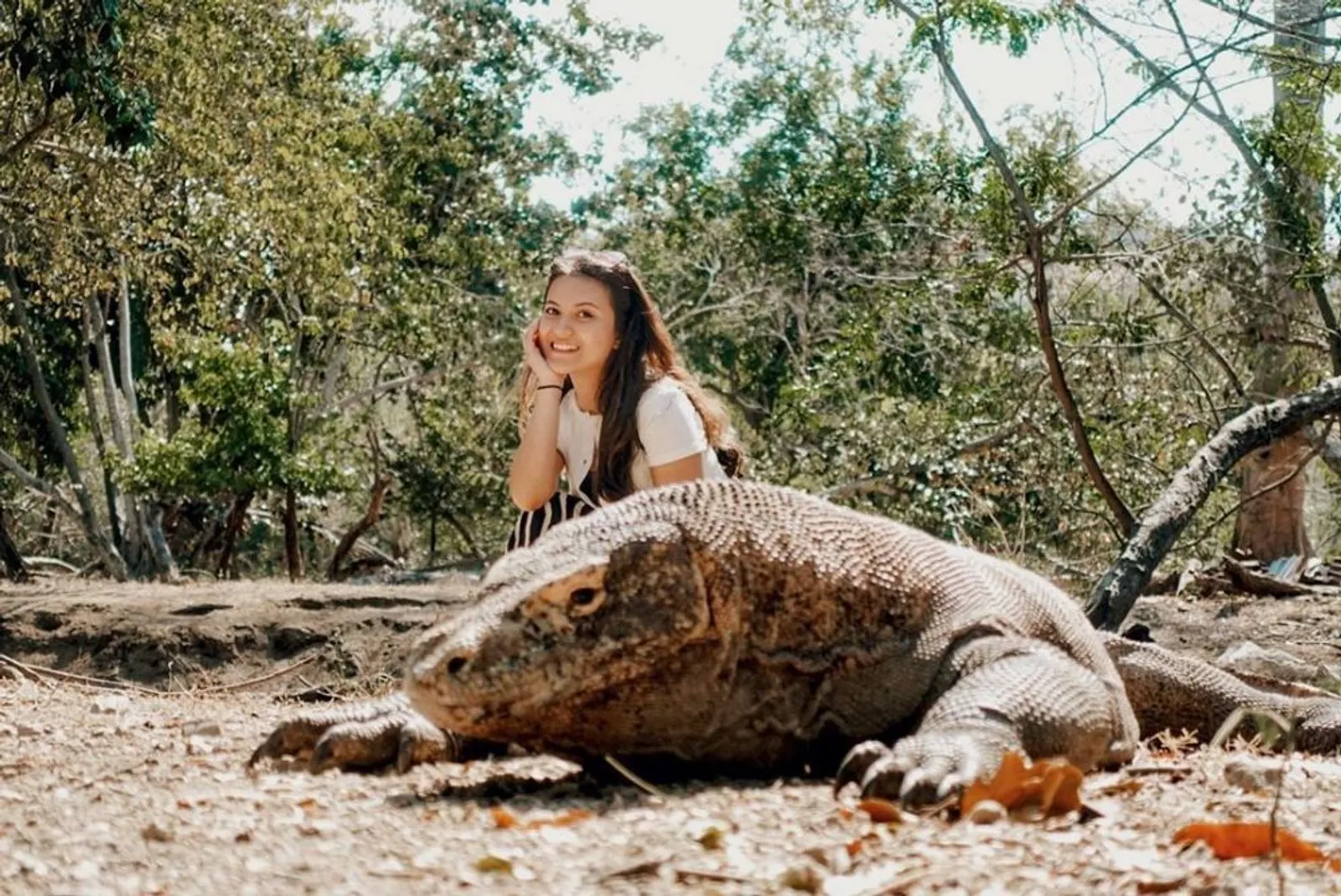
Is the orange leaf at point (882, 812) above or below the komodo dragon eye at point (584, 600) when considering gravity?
below

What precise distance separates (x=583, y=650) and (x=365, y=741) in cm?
59

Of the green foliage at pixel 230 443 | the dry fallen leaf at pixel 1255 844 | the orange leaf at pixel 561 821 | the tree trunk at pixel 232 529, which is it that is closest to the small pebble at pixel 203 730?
the orange leaf at pixel 561 821

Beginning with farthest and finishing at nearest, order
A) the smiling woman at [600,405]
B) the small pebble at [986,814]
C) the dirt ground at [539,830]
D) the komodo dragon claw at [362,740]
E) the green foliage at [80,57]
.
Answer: the green foliage at [80,57] → the smiling woman at [600,405] → the komodo dragon claw at [362,740] → the small pebble at [986,814] → the dirt ground at [539,830]

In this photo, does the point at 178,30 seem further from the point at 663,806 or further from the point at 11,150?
the point at 663,806

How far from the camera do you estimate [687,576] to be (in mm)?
2842

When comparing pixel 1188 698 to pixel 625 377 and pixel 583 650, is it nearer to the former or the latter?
pixel 625 377

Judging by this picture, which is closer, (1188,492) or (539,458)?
(539,458)

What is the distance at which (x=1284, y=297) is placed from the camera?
11.0 m

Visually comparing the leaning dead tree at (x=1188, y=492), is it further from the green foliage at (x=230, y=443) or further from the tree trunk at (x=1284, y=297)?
the green foliage at (x=230, y=443)

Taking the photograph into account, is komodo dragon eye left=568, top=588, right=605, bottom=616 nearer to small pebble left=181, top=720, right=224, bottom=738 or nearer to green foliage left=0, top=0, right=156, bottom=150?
small pebble left=181, top=720, right=224, bottom=738

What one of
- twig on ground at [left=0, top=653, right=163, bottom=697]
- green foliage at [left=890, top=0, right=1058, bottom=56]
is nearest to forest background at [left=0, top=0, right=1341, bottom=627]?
green foliage at [left=890, top=0, right=1058, bottom=56]

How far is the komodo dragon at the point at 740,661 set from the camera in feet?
9.00

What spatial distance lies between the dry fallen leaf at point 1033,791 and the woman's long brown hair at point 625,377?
2.01 m

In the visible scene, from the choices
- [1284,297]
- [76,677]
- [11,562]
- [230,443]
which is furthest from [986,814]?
[230,443]
